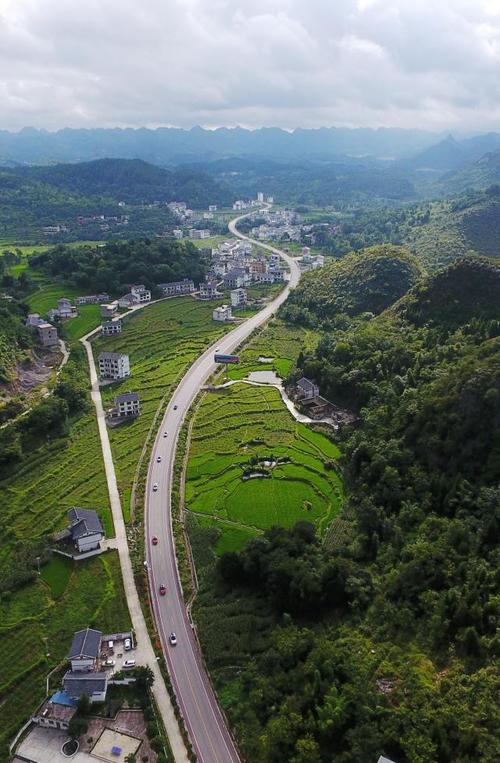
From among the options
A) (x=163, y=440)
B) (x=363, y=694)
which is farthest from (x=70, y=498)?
(x=363, y=694)

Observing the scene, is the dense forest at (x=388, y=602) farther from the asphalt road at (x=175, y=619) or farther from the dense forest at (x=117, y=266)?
the dense forest at (x=117, y=266)

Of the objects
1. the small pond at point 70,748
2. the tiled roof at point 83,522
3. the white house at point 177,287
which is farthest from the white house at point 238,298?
the small pond at point 70,748

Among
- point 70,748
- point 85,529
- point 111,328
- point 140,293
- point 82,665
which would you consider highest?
point 140,293

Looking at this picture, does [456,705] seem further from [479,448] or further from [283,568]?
[479,448]

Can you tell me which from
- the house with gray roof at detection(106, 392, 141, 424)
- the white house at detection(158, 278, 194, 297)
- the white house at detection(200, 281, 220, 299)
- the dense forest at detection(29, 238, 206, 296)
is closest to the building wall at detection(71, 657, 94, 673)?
the house with gray roof at detection(106, 392, 141, 424)

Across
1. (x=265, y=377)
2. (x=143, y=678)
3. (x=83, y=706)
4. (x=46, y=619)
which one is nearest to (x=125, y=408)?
(x=265, y=377)

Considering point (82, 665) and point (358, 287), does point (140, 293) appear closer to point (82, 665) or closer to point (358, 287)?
point (358, 287)

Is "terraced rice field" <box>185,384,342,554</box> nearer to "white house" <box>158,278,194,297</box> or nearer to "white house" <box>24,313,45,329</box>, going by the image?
"white house" <box>24,313,45,329</box>
